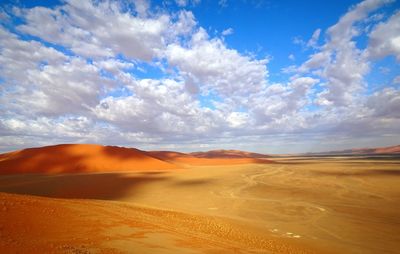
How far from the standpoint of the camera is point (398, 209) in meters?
13.9

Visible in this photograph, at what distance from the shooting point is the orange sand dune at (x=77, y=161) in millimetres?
45094

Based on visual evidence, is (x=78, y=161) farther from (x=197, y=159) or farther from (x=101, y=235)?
(x=101, y=235)

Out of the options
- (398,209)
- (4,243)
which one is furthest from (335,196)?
(4,243)

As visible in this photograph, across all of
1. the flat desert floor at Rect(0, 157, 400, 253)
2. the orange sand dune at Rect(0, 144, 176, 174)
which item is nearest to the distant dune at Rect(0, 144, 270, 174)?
the orange sand dune at Rect(0, 144, 176, 174)

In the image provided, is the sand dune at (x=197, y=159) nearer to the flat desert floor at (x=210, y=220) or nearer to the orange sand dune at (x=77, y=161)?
the orange sand dune at (x=77, y=161)

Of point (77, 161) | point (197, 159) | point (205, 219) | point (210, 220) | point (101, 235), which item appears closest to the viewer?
point (101, 235)

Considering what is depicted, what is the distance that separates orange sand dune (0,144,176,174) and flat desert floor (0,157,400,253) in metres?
24.2

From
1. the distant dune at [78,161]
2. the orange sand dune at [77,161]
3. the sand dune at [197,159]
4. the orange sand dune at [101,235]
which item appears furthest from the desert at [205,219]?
the sand dune at [197,159]

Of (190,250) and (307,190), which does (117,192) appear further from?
(190,250)

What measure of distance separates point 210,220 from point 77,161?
142ft

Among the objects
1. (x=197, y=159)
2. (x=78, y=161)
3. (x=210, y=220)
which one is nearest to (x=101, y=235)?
(x=210, y=220)

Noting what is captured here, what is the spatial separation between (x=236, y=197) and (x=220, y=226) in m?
8.82

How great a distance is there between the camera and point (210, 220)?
10969mm

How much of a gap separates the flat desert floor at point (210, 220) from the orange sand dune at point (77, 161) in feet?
79.3
